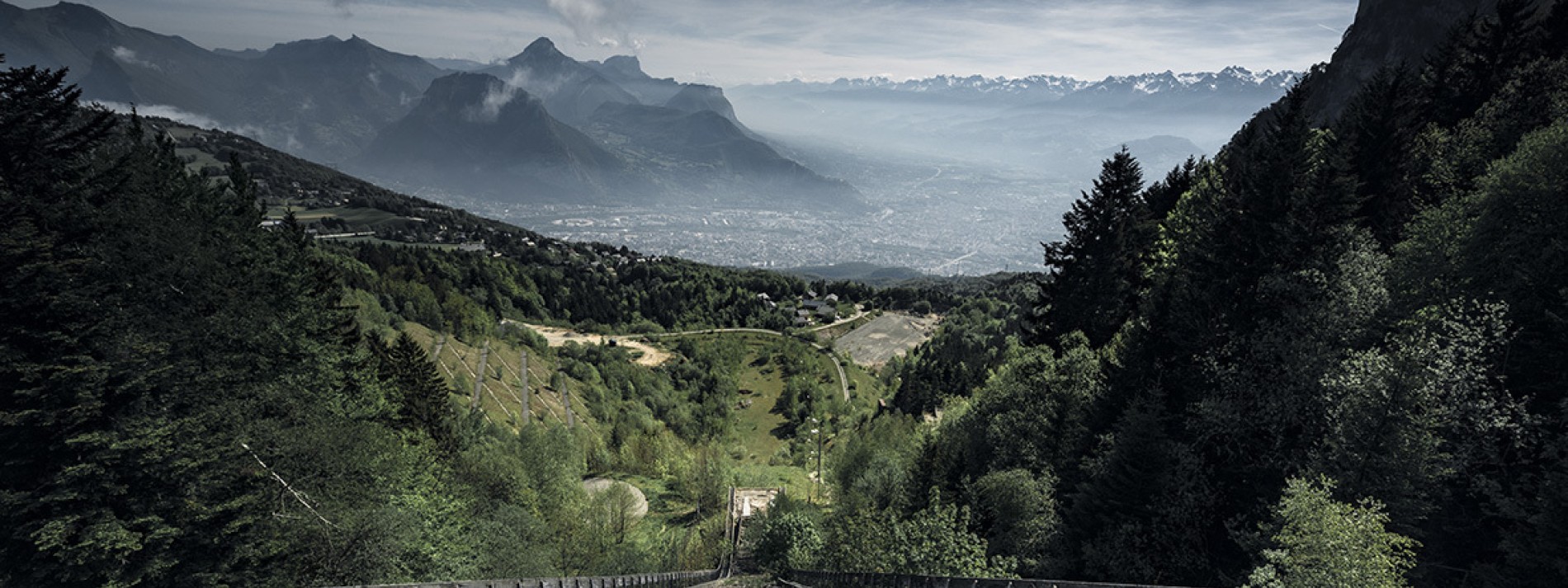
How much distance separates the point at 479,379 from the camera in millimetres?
71875

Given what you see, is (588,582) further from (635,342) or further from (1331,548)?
(635,342)

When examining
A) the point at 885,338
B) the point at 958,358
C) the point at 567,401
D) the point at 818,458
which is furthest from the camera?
the point at 885,338

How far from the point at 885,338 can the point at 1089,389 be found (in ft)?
Result: 469

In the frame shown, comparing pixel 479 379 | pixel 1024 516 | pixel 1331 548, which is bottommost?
pixel 479 379

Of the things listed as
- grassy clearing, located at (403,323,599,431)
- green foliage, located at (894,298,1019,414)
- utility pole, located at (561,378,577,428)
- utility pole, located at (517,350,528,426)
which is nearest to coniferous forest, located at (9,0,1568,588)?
green foliage, located at (894,298,1019,414)

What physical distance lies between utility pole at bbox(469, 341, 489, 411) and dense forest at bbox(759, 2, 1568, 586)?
45386 millimetres

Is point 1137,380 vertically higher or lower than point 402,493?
higher

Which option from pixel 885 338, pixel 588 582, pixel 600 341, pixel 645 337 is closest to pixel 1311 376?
pixel 588 582

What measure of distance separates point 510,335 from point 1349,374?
337 ft

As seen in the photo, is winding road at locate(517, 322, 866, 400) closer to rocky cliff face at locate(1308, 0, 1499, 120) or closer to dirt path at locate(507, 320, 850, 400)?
dirt path at locate(507, 320, 850, 400)

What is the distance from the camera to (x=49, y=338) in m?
16.0

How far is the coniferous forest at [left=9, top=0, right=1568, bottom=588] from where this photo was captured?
15.9 meters

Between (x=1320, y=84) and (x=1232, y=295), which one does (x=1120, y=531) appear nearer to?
(x=1232, y=295)

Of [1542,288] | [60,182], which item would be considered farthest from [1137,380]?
[60,182]
